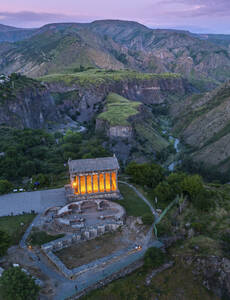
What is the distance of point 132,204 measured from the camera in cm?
5797

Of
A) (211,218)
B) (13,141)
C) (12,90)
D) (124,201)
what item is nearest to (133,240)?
(124,201)

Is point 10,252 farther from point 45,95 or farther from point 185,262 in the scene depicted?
point 45,95

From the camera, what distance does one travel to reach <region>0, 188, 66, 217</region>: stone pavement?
183 feet

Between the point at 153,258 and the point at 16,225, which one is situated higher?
the point at 153,258

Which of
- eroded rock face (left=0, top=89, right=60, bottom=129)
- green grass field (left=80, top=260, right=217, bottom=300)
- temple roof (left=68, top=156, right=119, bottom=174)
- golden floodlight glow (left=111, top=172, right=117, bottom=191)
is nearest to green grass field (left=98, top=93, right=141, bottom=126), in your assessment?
eroded rock face (left=0, top=89, right=60, bottom=129)

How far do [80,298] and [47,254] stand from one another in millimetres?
9753

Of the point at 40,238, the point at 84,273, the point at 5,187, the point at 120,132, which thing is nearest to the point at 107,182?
the point at 40,238

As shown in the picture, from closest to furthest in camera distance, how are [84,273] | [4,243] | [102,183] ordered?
[84,273] < [4,243] < [102,183]

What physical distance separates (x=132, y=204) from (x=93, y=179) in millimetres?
9818

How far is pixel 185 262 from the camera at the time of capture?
44.0 m

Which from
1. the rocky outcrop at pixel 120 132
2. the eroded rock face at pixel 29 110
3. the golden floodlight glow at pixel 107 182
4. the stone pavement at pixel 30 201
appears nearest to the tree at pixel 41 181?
the stone pavement at pixel 30 201

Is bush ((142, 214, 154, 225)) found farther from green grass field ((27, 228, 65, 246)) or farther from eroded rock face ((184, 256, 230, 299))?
green grass field ((27, 228, 65, 246))

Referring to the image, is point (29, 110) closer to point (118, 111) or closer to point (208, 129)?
point (118, 111)

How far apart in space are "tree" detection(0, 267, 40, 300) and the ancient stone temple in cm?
2391
